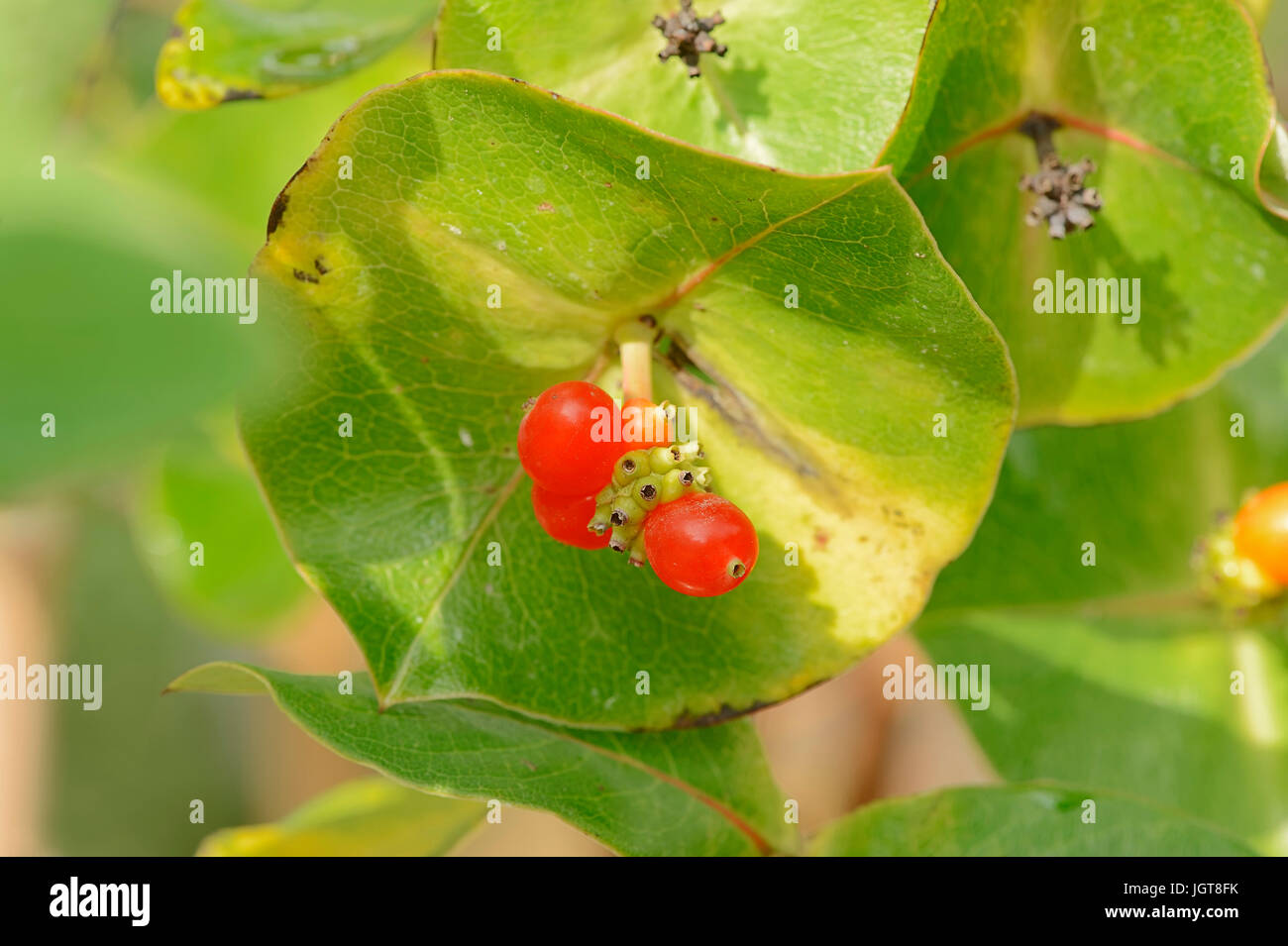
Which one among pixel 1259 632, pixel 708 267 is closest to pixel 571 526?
pixel 708 267

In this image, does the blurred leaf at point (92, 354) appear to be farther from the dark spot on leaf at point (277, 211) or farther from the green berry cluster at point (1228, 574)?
the green berry cluster at point (1228, 574)

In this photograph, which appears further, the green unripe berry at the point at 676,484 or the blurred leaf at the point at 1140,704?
the blurred leaf at the point at 1140,704

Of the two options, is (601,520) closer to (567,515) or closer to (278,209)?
(567,515)

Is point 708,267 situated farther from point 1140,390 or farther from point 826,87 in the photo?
point 1140,390

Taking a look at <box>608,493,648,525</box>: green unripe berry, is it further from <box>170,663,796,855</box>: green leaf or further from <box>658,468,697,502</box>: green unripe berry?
<box>170,663,796,855</box>: green leaf

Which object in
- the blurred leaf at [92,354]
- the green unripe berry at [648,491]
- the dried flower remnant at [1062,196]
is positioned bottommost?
the blurred leaf at [92,354]

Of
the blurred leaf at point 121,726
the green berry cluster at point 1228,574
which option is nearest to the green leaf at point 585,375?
the green berry cluster at point 1228,574
